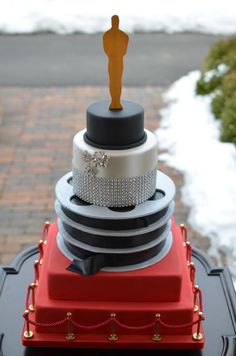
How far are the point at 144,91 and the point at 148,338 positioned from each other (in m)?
3.88

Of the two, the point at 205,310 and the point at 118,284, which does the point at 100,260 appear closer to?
the point at 118,284

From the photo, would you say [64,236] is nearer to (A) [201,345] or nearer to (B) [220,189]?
(A) [201,345]

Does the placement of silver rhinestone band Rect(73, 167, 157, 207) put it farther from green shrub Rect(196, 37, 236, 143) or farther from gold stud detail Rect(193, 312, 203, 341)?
green shrub Rect(196, 37, 236, 143)

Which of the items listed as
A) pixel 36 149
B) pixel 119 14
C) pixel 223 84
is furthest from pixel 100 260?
pixel 119 14

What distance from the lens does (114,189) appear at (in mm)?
1488

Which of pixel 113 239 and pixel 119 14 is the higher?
pixel 113 239

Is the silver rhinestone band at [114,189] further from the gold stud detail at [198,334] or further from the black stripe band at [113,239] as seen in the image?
the gold stud detail at [198,334]

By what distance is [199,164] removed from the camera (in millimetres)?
3842

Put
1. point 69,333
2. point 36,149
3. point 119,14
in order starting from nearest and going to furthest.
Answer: point 69,333
point 36,149
point 119,14

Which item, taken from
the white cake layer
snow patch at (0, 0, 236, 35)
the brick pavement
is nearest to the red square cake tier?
the white cake layer

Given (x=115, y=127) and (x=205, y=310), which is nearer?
(x=115, y=127)

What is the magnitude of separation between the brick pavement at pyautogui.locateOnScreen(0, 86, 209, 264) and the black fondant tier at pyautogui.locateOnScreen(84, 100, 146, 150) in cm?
171

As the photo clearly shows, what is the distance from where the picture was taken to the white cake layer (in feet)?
4.74

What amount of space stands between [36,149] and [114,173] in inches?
109
